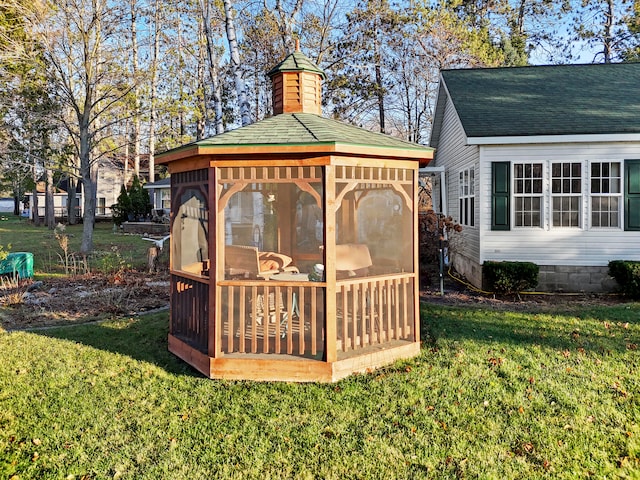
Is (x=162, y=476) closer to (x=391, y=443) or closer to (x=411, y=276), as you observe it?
(x=391, y=443)

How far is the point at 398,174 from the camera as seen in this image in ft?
18.4

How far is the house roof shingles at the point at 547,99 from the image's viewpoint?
384 inches

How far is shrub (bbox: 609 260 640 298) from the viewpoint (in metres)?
8.91

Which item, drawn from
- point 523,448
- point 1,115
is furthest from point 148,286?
point 1,115

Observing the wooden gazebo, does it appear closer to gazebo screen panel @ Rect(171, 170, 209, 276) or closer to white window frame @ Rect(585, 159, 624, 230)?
gazebo screen panel @ Rect(171, 170, 209, 276)

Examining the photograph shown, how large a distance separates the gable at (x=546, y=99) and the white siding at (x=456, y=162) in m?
0.58

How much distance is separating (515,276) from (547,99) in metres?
4.83

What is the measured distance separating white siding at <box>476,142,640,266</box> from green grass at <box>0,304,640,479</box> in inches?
152

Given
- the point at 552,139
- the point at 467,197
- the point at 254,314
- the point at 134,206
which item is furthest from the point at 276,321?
the point at 134,206

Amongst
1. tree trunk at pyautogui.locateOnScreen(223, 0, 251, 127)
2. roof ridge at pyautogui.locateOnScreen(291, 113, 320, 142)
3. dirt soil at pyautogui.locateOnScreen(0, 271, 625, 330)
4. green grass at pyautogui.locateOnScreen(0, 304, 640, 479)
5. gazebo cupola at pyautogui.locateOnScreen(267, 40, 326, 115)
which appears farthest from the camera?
tree trunk at pyautogui.locateOnScreen(223, 0, 251, 127)

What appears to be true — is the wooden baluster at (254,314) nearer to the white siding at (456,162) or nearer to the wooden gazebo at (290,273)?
the wooden gazebo at (290,273)

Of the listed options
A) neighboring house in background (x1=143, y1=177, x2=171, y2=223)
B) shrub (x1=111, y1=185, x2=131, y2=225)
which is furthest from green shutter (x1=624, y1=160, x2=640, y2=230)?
shrub (x1=111, y1=185, x2=131, y2=225)

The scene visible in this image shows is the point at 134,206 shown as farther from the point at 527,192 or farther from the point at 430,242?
the point at 527,192

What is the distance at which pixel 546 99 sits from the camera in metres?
11.3
